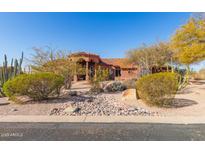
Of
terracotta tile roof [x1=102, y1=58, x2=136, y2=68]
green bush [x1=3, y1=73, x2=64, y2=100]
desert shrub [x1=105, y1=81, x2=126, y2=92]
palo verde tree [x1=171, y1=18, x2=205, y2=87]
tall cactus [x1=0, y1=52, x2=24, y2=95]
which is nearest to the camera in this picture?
green bush [x1=3, y1=73, x2=64, y2=100]

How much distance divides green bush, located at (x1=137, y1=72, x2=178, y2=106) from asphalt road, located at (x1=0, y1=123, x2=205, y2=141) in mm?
2487

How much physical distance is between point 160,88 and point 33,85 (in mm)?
6244

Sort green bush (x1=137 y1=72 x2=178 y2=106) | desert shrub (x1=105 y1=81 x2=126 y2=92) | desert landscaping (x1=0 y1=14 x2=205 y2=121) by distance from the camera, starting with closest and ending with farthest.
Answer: desert landscaping (x1=0 y1=14 x2=205 y2=121), green bush (x1=137 y1=72 x2=178 y2=106), desert shrub (x1=105 y1=81 x2=126 y2=92)

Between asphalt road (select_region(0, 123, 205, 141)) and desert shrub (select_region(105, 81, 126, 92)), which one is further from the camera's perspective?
desert shrub (select_region(105, 81, 126, 92))

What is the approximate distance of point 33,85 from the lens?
330 inches

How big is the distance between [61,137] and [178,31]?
12.8 m

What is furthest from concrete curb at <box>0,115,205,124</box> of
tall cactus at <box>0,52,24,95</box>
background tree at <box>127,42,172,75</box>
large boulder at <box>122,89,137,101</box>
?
background tree at <box>127,42,172,75</box>

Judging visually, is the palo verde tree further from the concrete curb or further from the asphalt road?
the asphalt road

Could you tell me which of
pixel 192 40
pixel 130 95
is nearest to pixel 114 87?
pixel 130 95

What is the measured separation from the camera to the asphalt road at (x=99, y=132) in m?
4.53

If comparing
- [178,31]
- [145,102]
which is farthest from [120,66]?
[145,102]

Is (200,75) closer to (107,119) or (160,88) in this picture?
(160,88)

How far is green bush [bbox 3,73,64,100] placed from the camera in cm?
821

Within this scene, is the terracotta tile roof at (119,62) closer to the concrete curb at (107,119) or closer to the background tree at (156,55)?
the background tree at (156,55)
